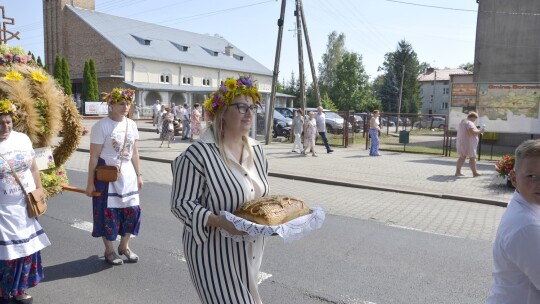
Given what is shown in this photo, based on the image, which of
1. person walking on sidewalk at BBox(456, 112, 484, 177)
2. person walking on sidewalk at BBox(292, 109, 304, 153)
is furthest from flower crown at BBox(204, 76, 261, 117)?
person walking on sidewalk at BBox(292, 109, 304, 153)

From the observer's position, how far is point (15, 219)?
11.8ft

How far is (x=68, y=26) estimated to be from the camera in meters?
49.3

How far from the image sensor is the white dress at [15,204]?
355 cm

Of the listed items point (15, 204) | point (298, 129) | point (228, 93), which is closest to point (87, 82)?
point (298, 129)

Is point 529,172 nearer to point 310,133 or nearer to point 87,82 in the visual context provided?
point 310,133

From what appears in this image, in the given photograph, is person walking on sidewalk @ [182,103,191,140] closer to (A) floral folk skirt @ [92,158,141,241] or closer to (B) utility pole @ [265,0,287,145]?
(B) utility pole @ [265,0,287,145]

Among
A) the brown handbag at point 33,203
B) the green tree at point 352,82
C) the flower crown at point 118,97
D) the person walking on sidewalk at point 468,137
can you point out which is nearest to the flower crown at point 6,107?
the brown handbag at point 33,203

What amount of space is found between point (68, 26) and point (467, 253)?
52777mm

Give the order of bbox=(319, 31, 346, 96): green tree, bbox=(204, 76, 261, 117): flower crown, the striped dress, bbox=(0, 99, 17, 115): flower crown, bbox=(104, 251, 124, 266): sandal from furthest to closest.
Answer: bbox=(319, 31, 346, 96): green tree < bbox=(104, 251, 124, 266): sandal < bbox=(0, 99, 17, 115): flower crown < bbox=(204, 76, 261, 117): flower crown < the striped dress

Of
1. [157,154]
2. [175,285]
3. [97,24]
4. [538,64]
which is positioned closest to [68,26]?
[97,24]

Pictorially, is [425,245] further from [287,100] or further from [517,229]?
[287,100]

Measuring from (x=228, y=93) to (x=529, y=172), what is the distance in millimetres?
1559

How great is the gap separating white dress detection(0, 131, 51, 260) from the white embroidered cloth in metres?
2.21

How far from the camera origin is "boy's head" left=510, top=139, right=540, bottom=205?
183 centimetres
